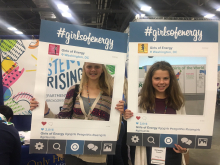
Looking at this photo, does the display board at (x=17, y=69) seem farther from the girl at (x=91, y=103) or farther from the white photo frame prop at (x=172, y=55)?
the white photo frame prop at (x=172, y=55)

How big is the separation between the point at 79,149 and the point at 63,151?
0.11 meters

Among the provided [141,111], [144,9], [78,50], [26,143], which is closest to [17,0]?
[144,9]

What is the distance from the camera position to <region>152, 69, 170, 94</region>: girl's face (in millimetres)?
1107

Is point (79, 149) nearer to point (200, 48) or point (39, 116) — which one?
point (39, 116)

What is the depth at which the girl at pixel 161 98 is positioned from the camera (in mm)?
1101

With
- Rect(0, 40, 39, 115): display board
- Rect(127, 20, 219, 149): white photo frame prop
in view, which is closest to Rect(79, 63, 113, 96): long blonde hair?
Rect(127, 20, 219, 149): white photo frame prop

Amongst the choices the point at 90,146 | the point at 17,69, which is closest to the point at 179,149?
the point at 90,146

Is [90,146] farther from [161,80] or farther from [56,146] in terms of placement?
[161,80]

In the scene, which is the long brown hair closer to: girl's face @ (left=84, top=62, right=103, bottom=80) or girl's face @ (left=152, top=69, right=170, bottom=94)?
girl's face @ (left=152, top=69, right=170, bottom=94)

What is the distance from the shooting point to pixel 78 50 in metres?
1.07

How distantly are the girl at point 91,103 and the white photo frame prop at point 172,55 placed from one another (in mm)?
171

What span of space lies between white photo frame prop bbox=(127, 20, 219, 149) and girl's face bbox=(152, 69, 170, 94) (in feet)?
0.43

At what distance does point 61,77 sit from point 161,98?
865mm

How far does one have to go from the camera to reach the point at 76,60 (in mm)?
1066
